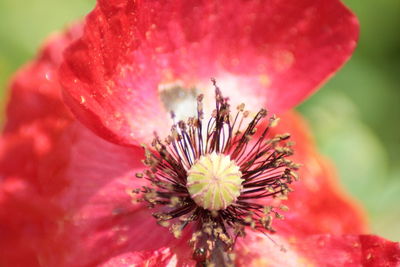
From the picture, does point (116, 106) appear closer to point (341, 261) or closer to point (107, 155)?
point (107, 155)

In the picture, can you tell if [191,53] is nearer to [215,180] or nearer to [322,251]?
[215,180]

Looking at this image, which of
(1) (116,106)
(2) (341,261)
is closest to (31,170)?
(1) (116,106)

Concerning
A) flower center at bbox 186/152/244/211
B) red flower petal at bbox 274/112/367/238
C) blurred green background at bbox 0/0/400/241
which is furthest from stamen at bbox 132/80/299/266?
blurred green background at bbox 0/0/400/241

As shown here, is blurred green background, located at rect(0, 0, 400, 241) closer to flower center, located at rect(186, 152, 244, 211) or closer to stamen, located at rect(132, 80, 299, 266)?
stamen, located at rect(132, 80, 299, 266)

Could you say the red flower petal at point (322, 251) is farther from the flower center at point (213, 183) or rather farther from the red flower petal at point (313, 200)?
the flower center at point (213, 183)

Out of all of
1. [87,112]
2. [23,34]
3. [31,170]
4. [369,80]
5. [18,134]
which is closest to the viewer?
[87,112]

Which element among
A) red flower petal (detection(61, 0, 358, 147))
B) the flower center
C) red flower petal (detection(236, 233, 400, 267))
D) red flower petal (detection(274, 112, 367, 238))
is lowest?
red flower petal (detection(236, 233, 400, 267))
